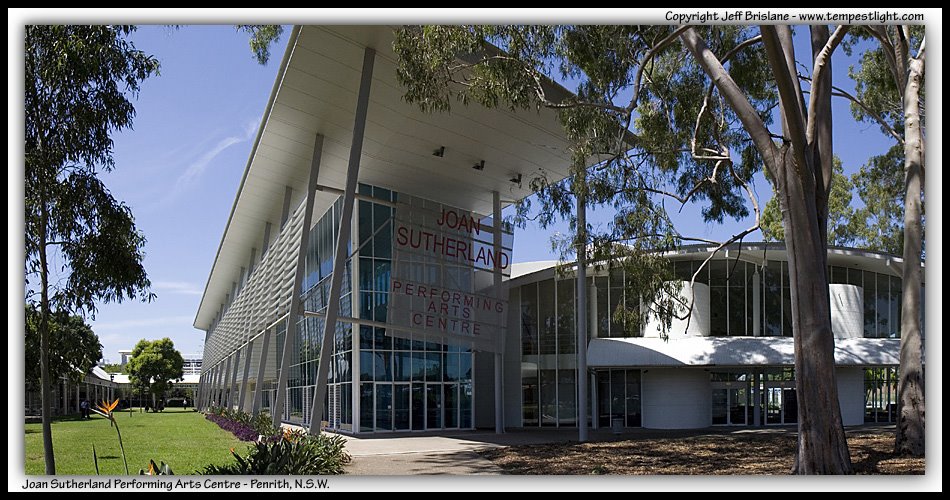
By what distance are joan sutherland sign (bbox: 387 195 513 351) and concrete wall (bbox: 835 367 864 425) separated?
11778 millimetres

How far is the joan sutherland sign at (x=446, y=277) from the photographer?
21609 mm

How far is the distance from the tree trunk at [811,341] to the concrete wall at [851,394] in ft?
57.5

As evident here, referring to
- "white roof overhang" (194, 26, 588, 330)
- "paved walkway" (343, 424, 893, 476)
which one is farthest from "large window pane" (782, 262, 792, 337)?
"white roof overhang" (194, 26, 588, 330)

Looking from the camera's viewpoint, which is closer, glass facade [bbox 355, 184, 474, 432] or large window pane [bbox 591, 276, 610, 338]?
glass facade [bbox 355, 184, 474, 432]

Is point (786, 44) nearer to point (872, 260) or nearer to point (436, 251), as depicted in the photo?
point (436, 251)

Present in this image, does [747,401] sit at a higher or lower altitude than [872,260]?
lower

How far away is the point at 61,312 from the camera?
1122cm

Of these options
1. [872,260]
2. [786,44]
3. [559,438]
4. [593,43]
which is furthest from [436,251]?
[872,260]

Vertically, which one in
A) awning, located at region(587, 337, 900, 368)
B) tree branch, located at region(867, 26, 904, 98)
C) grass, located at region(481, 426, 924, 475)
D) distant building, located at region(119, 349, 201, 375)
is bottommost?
distant building, located at region(119, 349, 201, 375)

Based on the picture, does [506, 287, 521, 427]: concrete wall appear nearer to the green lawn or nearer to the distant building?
the green lawn

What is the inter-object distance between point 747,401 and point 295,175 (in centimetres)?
1623

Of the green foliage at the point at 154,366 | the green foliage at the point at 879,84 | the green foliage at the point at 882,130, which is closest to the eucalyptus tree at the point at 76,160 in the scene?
the green foliage at the point at 882,130

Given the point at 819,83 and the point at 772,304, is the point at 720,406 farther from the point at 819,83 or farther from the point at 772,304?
the point at 819,83

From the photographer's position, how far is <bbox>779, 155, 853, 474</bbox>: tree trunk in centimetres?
1130
